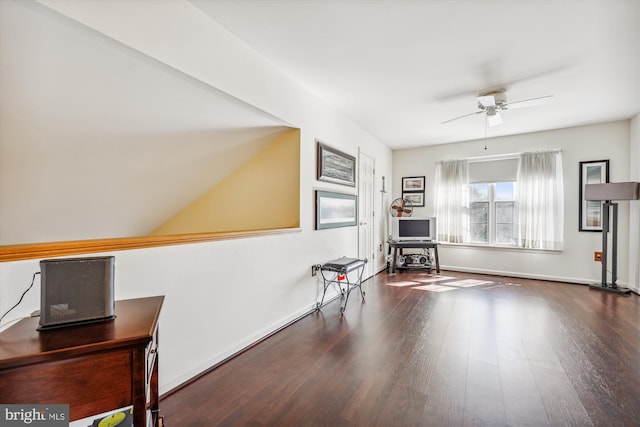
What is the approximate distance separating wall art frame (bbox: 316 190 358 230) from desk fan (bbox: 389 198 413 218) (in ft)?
5.87

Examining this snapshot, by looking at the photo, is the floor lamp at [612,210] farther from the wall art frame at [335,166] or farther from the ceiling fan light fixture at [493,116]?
the wall art frame at [335,166]

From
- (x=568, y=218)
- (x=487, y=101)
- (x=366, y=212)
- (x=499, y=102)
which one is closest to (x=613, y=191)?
(x=568, y=218)

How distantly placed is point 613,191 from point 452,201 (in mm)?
2163

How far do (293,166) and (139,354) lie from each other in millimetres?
2365

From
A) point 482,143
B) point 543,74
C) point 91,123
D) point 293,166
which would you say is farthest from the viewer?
point 482,143

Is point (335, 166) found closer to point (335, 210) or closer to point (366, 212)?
point (335, 210)

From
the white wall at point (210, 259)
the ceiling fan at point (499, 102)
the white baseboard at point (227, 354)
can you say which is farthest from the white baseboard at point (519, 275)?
the white baseboard at point (227, 354)

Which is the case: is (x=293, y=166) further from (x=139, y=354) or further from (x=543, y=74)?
(x=543, y=74)

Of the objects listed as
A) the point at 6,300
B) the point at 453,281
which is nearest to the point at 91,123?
the point at 6,300

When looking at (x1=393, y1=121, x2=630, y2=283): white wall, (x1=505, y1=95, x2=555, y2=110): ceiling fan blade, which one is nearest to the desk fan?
(x1=393, y1=121, x2=630, y2=283): white wall

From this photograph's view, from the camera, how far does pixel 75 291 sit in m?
1.07

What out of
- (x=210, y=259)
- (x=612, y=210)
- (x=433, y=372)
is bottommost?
(x=433, y=372)

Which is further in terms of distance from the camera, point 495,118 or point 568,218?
point 568,218

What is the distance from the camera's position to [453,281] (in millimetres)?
4750
